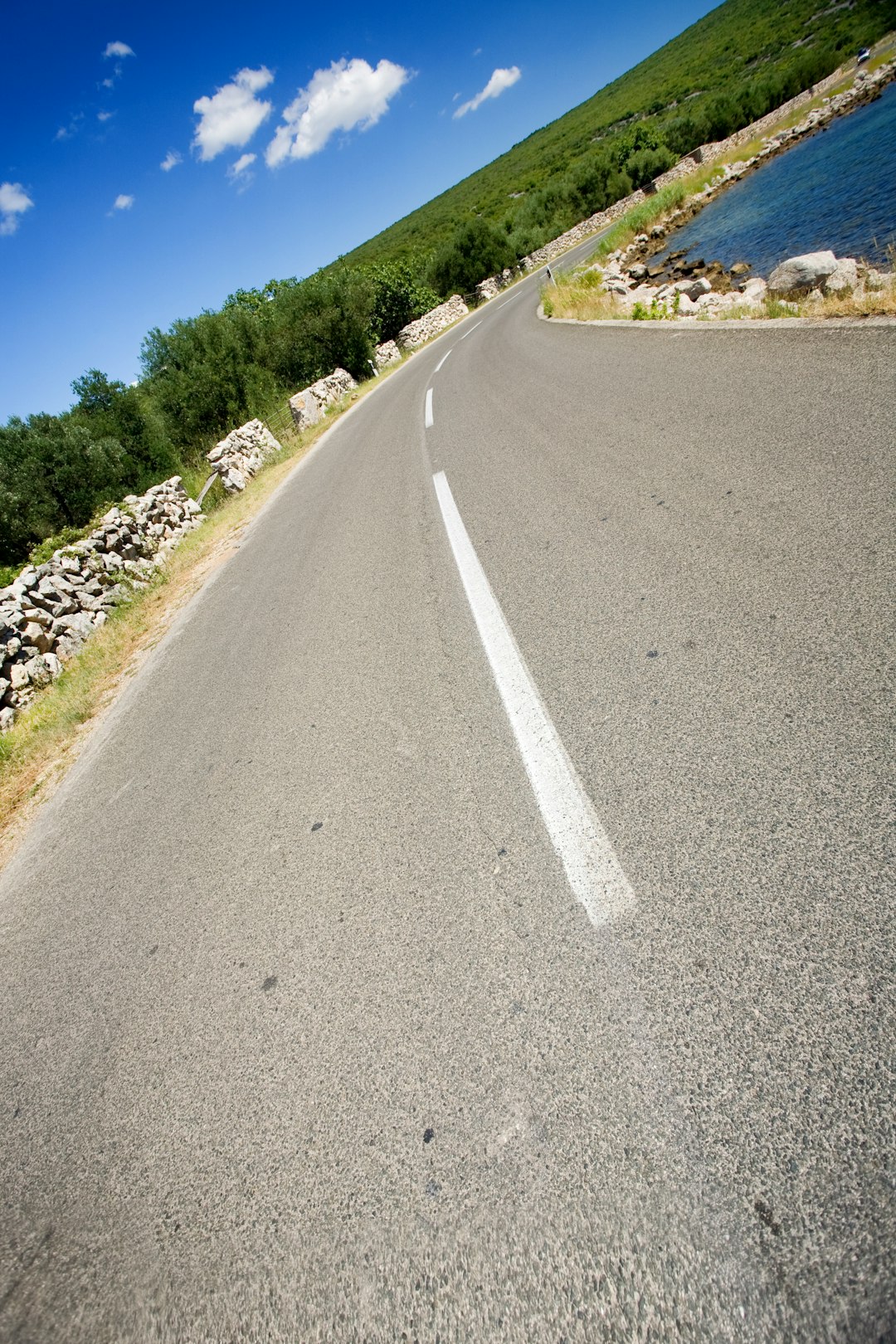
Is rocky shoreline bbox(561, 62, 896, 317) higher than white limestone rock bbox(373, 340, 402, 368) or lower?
lower

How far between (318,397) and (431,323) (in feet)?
60.7

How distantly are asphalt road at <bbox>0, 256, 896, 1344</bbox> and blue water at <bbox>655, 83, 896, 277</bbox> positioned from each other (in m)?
12.4

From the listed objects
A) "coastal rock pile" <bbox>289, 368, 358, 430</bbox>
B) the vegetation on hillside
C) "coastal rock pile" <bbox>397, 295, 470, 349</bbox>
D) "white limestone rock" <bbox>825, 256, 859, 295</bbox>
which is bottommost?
"white limestone rock" <bbox>825, 256, 859, 295</bbox>

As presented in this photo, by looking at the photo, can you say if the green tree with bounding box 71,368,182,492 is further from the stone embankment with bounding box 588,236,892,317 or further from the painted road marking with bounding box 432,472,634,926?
the painted road marking with bounding box 432,472,634,926

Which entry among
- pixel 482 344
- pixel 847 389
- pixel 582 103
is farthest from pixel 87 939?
pixel 582 103

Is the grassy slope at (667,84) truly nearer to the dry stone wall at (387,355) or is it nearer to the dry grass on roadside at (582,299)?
the dry stone wall at (387,355)

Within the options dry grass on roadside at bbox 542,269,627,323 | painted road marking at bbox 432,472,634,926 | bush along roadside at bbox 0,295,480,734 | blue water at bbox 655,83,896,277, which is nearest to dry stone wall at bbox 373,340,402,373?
dry grass on roadside at bbox 542,269,627,323

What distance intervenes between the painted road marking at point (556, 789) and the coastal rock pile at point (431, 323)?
3673 centimetres

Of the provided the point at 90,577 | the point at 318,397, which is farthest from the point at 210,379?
the point at 90,577

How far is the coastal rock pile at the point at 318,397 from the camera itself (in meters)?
20.1

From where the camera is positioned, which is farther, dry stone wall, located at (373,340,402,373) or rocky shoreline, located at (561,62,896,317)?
dry stone wall, located at (373,340,402,373)

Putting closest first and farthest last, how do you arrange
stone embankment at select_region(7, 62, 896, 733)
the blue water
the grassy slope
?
stone embankment at select_region(7, 62, 896, 733) → the blue water → the grassy slope

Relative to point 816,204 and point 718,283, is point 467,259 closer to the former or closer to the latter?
point 816,204

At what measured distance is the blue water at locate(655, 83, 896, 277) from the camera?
13336 millimetres
